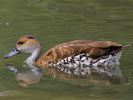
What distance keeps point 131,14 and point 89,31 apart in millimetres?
2304

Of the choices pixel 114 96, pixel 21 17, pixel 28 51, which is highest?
pixel 21 17

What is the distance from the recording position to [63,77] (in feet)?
38.3

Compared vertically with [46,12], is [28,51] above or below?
below

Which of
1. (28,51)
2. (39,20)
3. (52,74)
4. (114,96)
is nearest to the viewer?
(114,96)

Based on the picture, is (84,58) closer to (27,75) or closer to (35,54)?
(27,75)

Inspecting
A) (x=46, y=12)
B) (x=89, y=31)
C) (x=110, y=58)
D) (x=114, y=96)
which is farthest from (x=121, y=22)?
(x=114, y=96)

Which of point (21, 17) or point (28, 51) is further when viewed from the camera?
point (21, 17)

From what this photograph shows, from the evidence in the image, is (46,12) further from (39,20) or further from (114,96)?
(114,96)

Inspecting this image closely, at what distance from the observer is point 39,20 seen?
16.4 meters

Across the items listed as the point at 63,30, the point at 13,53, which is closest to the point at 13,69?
the point at 13,53

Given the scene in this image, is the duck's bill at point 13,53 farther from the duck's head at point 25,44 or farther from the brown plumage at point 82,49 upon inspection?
the brown plumage at point 82,49

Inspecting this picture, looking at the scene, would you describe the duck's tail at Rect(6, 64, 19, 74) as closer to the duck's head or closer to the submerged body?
the submerged body

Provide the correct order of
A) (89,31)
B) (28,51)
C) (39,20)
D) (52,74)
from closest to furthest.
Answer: (52,74)
(28,51)
(89,31)
(39,20)

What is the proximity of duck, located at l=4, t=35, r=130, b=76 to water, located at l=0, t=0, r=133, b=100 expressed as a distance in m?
0.28
